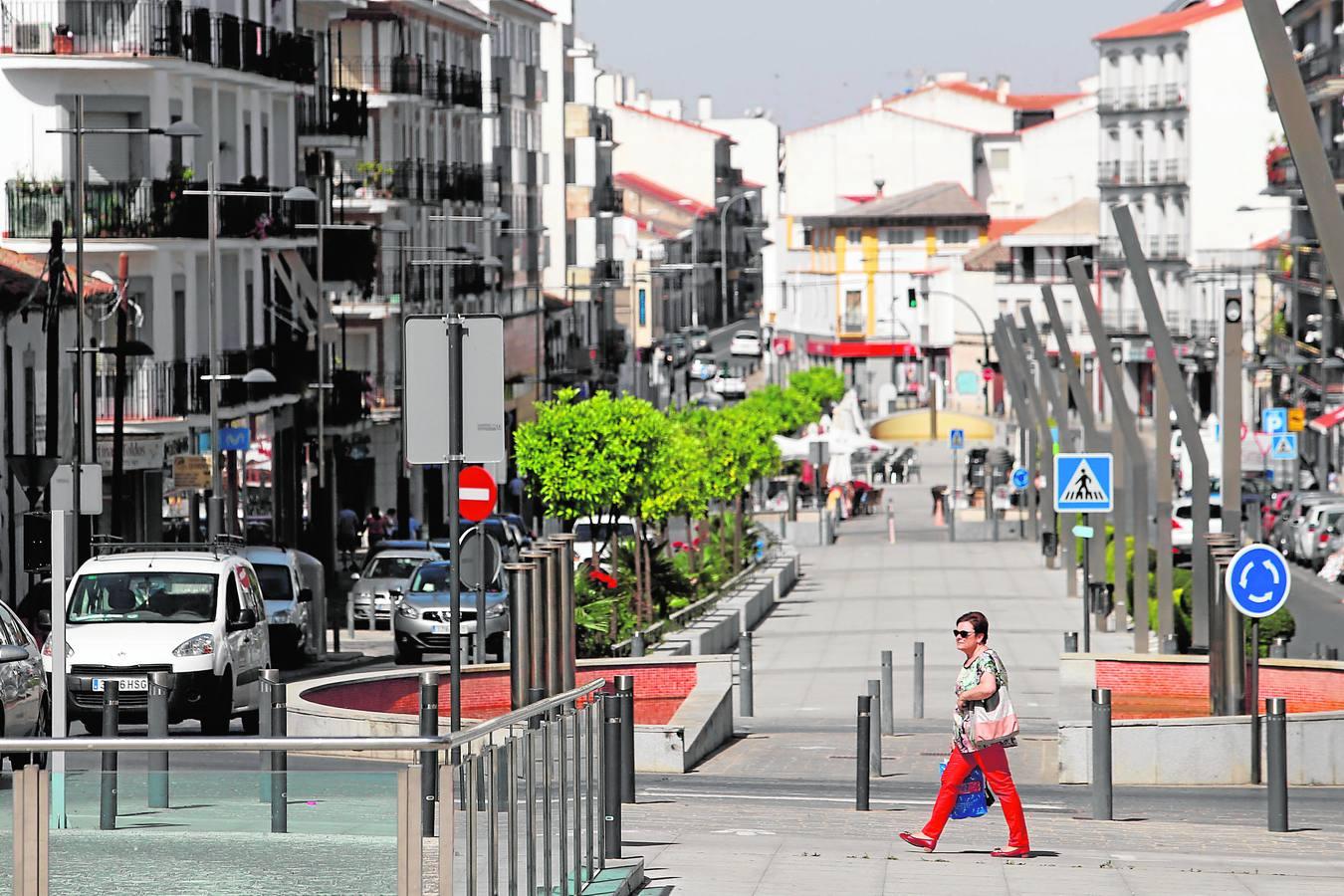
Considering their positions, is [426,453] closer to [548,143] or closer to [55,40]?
[55,40]

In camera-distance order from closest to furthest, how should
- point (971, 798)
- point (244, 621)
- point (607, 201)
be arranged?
point (971, 798) < point (244, 621) < point (607, 201)

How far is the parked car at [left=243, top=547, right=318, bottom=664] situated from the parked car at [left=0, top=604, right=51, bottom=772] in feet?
42.8

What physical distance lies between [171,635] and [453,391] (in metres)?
11.6

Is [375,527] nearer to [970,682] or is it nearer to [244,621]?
[244,621]

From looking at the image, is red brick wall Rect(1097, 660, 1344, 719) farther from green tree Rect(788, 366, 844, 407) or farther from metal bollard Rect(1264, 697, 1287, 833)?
green tree Rect(788, 366, 844, 407)

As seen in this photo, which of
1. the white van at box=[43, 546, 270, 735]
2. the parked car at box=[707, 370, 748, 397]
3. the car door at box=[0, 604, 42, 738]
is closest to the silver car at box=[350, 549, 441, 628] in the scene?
the white van at box=[43, 546, 270, 735]

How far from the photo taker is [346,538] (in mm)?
58844

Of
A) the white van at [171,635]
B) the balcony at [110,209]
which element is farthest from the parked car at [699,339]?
the white van at [171,635]

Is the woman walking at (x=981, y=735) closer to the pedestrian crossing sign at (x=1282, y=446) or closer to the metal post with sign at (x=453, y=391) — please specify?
the metal post with sign at (x=453, y=391)

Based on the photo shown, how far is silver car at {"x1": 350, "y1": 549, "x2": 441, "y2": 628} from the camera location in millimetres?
42375

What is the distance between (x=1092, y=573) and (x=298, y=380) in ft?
73.5

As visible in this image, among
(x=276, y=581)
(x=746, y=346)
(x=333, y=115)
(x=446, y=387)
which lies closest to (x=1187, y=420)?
(x=276, y=581)

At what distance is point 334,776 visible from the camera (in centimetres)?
883

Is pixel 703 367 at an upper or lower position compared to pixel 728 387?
upper
